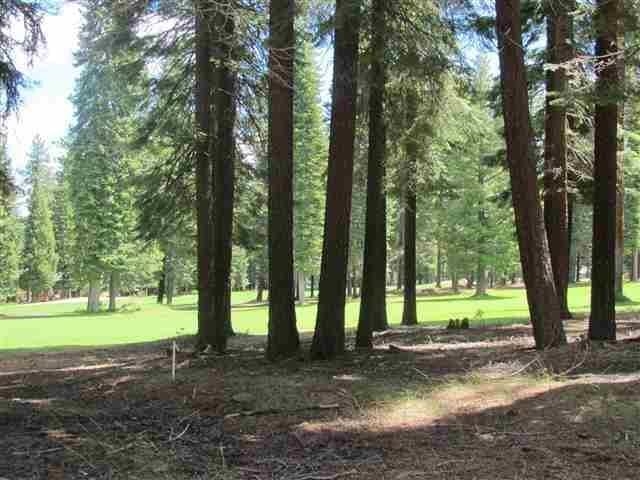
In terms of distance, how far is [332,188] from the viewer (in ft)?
33.1

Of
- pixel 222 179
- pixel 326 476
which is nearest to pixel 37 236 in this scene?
pixel 222 179

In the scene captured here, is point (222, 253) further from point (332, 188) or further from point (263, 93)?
point (332, 188)

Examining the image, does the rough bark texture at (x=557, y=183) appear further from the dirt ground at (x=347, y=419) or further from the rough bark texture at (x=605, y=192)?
the dirt ground at (x=347, y=419)

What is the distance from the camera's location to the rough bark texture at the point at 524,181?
29.8 ft

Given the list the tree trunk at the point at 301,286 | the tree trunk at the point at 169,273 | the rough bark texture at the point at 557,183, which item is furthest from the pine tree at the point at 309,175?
the rough bark texture at the point at 557,183

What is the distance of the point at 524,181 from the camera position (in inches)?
359

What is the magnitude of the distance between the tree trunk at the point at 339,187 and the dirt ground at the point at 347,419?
0.95m

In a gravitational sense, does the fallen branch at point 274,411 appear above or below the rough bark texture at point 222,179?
below

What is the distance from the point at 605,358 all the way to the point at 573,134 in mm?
9821

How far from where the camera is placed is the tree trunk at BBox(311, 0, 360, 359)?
1005cm

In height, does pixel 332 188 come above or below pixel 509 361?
above

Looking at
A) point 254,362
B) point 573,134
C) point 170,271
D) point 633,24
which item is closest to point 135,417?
point 254,362

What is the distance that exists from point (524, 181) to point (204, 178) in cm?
633

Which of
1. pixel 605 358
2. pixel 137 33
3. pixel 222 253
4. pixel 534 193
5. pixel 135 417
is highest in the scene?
pixel 137 33
